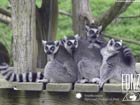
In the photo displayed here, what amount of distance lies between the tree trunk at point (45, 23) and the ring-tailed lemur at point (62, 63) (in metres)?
1.55

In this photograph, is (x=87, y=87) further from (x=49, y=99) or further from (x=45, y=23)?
(x=45, y=23)

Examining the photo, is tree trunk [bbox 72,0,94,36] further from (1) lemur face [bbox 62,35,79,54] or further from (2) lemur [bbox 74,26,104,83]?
(1) lemur face [bbox 62,35,79,54]

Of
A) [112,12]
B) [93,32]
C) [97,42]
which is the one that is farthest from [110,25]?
[97,42]

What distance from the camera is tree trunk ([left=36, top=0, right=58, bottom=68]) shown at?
217 inches

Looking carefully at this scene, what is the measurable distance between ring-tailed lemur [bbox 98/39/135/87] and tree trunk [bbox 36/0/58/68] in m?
1.80

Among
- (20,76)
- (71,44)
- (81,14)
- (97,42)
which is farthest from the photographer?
(81,14)

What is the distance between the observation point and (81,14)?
4938 millimetres

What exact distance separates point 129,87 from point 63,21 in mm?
5455

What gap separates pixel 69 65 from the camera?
3.81 meters

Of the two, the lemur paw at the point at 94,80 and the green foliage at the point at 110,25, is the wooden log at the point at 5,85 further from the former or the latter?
the green foliage at the point at 110,25

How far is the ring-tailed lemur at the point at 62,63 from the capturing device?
3.73 m

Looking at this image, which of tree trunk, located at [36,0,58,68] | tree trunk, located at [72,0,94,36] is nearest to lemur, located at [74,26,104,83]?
tree trunk, located at [72,0,94,36]

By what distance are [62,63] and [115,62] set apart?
452mm

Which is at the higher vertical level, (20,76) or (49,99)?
(20,76)
